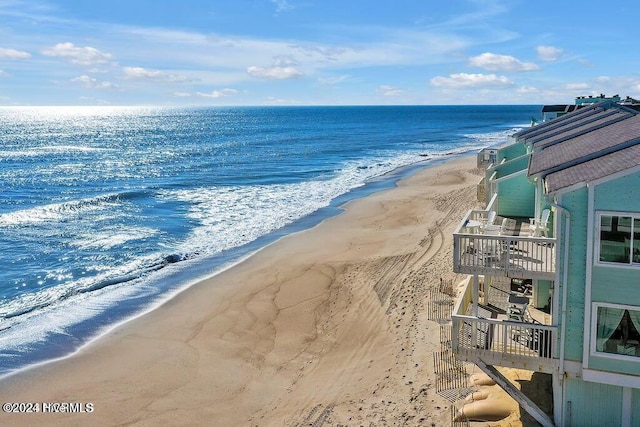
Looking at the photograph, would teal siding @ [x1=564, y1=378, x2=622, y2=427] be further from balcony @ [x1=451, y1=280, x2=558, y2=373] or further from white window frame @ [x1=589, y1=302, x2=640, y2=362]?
white window frame @ [x1=589, y1=302, x2=640, y2=362]

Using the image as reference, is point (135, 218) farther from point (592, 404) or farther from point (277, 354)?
point (592, 404)

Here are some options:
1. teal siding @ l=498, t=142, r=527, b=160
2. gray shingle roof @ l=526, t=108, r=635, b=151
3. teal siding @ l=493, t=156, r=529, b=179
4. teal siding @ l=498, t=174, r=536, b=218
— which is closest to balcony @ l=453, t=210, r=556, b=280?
teal siding @ l=498, t=174, r=536, b=218

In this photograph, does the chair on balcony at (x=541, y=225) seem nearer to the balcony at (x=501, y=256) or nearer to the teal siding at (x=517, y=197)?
the balcony at (x=501, y=256)

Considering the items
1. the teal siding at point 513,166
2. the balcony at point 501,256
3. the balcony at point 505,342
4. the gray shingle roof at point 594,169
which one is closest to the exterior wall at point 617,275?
the gray shingle roof at point 594,169

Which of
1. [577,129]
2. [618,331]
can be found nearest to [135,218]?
[577,129]

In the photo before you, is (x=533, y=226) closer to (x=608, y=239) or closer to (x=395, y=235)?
(x=608, y=239)

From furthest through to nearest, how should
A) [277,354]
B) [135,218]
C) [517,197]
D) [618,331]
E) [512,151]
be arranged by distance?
[135,218] < [512,151] < [277,354] < [517,197] < [618,331]

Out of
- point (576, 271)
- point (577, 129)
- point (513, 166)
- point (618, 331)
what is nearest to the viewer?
point (618, 331)
